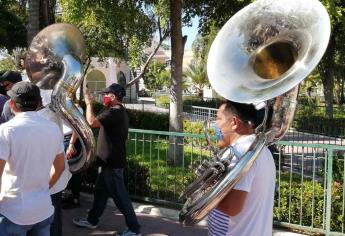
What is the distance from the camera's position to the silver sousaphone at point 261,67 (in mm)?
2119

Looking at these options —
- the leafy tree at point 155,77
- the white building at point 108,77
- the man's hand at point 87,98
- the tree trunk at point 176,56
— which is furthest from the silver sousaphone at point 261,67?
the leafy tree at point 155,77

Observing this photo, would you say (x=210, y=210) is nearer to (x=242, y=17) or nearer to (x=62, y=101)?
(x=242, y=17)

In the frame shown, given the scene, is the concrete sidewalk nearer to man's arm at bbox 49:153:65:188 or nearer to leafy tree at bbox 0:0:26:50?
man's arm at bbox 49:153:65:188

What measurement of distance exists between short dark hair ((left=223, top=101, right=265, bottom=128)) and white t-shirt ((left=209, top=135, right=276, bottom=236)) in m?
0.09

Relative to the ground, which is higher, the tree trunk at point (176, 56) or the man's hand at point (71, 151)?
the tree trunk at point (176, 56)

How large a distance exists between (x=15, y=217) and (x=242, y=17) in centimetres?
174

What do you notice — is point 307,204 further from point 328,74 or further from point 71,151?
point 328,74

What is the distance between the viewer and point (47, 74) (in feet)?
14.1

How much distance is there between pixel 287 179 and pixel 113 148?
222 centimetres

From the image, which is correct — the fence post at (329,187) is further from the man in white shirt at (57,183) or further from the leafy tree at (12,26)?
the leafy tree at (12,26)

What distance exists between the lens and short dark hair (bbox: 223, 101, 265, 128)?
89.7 inches

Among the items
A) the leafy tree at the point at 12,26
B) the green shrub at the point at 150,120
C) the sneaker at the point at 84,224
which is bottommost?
the sneaker at the point at 84,224

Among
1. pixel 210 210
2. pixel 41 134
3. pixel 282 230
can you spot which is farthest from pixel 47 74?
pixel 282 230

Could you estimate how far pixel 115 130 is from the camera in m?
4.69
